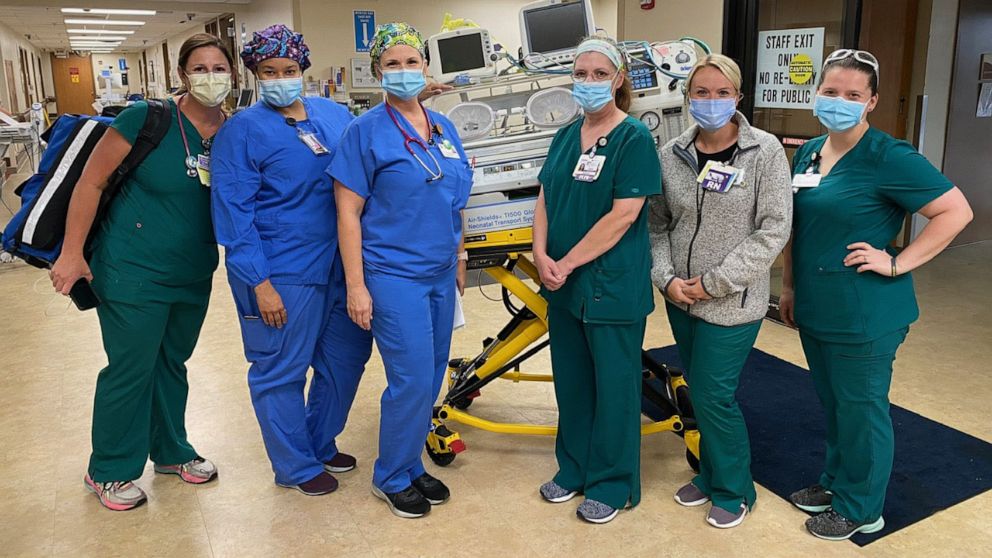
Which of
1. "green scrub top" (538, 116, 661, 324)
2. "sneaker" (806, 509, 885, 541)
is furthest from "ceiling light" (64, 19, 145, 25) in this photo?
"sneaker" (806, 509, 885, 541)

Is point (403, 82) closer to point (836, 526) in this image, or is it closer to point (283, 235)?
point (283, 235)

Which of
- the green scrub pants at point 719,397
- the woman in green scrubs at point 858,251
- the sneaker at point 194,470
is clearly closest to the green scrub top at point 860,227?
the woman in green scrubs at point 858,251

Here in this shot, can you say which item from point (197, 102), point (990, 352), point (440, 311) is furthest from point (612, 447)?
point (990, 352)

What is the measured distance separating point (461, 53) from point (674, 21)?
3.44 metres

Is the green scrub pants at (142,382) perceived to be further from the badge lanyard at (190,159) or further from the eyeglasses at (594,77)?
the eyeglasses at (594,77)

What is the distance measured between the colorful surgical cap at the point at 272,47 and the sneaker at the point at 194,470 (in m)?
1.37

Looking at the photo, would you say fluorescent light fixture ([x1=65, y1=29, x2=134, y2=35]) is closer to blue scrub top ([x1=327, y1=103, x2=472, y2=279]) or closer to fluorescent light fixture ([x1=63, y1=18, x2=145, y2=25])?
fluorescent light fixture ([x1=63, y1=18, x2=145, y2=25])

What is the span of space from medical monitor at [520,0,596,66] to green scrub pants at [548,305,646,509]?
1.02 meters

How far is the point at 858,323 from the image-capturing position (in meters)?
2.14

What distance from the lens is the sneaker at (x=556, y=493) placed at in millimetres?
2572

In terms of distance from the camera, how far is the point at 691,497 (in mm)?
2537

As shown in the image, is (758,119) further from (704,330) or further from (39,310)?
(39,310)

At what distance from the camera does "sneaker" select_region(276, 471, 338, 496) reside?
2.63 metres

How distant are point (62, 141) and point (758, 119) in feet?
11.7
